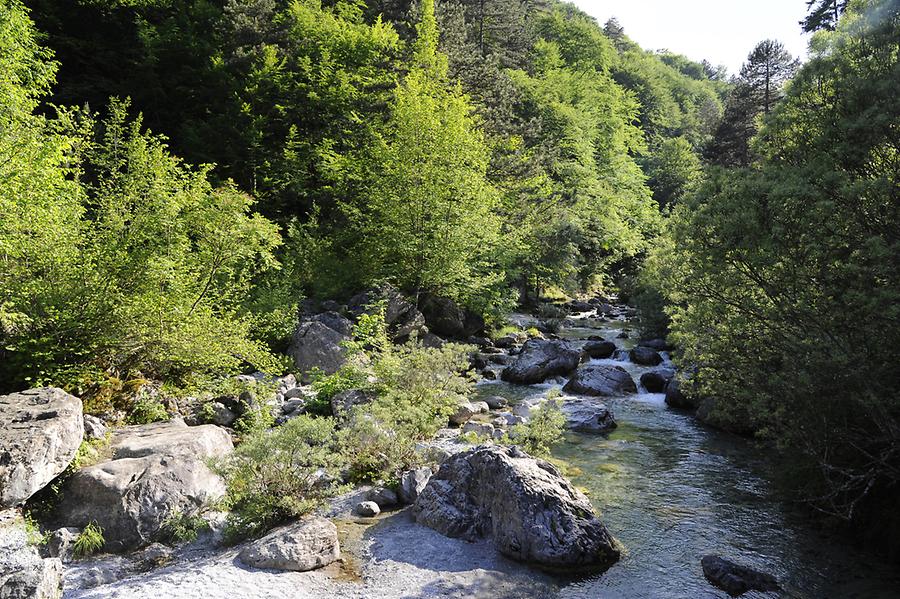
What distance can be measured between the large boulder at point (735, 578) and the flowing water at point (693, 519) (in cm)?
16

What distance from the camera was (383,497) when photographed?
10.3m

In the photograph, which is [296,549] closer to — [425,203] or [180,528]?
[180,528]

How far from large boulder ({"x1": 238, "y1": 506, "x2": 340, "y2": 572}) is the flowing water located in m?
3.55

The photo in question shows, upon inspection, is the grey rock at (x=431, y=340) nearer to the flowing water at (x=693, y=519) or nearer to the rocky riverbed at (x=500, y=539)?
the flowing water at (x=693, y=519)

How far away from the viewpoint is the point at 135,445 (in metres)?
9.77

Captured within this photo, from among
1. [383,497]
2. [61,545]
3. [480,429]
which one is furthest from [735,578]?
[61,545]

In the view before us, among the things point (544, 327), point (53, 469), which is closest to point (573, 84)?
point (544, 327)

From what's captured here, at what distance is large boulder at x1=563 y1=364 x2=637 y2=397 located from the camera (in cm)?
1891

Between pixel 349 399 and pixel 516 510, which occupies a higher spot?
pixel 349 399

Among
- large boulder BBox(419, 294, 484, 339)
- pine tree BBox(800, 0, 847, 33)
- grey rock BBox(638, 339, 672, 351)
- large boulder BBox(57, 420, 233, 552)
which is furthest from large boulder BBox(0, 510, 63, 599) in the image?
pine tree BBox(800, 0, 847, 33)

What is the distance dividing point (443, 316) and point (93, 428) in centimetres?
1621

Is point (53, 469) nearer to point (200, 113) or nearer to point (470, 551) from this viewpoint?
point (470, 551)

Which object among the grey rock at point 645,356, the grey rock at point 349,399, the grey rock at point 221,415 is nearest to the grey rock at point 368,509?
the grey rock at point 349,399

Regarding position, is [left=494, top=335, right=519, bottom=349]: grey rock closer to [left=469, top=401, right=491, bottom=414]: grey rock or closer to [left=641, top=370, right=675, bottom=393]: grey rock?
[left=641, top=370, right=675, bottom=393]: grey rock
